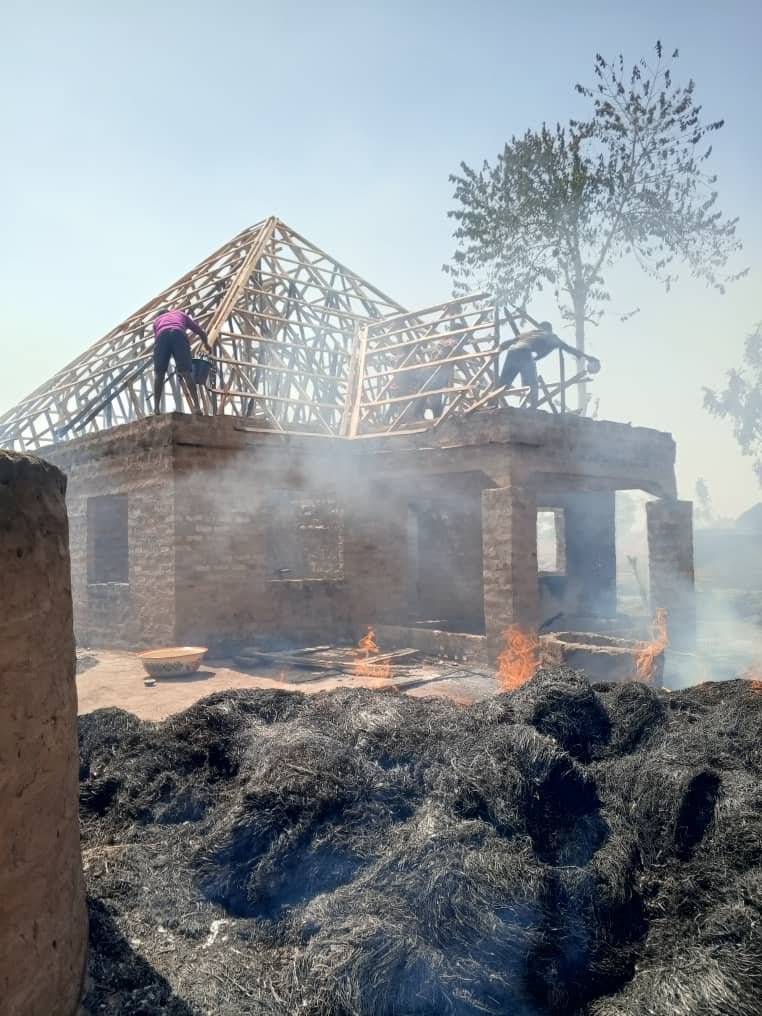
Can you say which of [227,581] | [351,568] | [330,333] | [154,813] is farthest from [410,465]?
[154,813]

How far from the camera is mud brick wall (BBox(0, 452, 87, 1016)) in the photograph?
2.25 metres

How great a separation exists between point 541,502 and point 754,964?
15414mm

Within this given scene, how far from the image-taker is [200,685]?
9805 mm

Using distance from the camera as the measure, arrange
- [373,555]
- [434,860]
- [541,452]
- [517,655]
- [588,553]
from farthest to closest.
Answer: [588,553]
[373,555]
[541,452]
[517,655]
[434,860]

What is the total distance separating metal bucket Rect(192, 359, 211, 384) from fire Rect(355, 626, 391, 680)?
5.87 meters

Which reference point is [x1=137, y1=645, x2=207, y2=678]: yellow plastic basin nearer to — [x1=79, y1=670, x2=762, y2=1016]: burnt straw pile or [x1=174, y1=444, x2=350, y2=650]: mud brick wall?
[x1=174, y1=444, x2=350, y2=650]: mud brick wall

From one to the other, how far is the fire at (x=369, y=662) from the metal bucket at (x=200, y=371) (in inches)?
231

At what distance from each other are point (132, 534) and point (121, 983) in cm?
1031

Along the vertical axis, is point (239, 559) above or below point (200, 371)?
below

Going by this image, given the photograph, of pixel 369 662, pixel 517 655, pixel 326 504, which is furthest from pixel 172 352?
pixel 517 655

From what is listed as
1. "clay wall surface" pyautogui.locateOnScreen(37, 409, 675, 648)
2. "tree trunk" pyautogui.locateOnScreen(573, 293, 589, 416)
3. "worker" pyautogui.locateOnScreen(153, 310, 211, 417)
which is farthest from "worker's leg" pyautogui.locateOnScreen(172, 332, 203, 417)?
"tree trunk" pyautogui.locateOnScreen(573, 293, 589, 416)

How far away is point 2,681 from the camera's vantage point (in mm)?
2232

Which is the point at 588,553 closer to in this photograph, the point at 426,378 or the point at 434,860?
the point at 426,378

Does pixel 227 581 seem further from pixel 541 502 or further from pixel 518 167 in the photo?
pixel 518 167
